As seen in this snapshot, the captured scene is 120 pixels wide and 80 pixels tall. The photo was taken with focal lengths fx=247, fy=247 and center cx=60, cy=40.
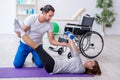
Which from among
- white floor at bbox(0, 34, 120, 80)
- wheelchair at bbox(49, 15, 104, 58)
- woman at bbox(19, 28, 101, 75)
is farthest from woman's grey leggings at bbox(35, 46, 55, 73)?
wheelchair at bbox(49, 15, 104, 58)

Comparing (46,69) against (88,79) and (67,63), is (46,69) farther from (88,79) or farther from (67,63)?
(88,79)

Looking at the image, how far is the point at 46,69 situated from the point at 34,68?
0.38m

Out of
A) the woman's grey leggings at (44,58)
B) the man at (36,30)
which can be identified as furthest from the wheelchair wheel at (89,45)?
the woman's grey leggings at (44,58)

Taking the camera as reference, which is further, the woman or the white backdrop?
the white backdrop

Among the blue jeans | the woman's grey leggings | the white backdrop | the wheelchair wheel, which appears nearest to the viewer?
the woman's grey leggings

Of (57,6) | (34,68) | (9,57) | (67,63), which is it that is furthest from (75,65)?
(57,6)

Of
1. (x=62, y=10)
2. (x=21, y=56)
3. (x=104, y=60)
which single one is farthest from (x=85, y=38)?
(x=62, y=10)

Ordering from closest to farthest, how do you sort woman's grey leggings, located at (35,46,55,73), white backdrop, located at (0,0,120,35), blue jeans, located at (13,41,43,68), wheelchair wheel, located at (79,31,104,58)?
woman's grey leggings, located at (35,46,55,73) < blue jeans, located at (13,41,43,68) < wheelchair wheel, located at (79,31,104,58) < white backdrop, located at (0,0,120,35)

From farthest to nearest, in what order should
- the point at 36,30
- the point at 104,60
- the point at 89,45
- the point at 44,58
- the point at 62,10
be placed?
the point at 62,10
the point at 89,45
the point at 104,60
the point at 36,30
the point at 44,58

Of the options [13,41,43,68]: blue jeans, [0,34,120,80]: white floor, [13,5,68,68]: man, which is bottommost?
[0,34,120,80]: white floor

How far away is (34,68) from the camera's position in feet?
12.8

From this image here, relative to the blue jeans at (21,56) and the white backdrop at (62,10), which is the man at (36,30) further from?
the white backdrop at (62,10)

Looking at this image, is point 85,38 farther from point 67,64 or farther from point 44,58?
point 44,58

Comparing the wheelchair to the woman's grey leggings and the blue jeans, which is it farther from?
the woman's grey leggings
